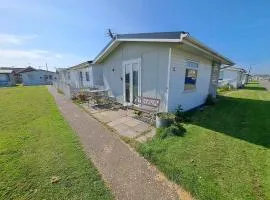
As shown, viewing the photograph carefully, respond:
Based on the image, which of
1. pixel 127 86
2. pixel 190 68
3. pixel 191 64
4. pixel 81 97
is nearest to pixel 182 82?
pixel 190 68

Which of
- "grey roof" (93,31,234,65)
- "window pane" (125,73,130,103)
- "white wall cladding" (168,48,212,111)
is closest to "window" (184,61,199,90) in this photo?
"white wall cladding" (168,48,212,111)

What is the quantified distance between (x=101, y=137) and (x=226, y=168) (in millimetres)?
3498

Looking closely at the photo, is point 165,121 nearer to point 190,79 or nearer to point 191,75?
point 190,79

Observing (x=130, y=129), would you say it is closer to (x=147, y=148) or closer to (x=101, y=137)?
(x=101, y=137)

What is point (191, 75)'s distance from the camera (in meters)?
7.81

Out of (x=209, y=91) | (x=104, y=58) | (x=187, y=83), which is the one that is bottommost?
(x=209, y=91)

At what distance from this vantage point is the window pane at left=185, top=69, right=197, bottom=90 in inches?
293

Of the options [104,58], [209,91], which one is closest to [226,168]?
[209,91]

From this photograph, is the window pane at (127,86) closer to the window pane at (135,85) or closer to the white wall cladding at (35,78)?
the window pane at (135,85)

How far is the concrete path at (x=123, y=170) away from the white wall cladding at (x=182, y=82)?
3.24 metres

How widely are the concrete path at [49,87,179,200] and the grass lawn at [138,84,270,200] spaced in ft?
0.96

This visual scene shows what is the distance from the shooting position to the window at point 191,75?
7391 millimetres

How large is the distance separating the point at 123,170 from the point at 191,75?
6249 millimetres

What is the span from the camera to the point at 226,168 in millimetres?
3207
